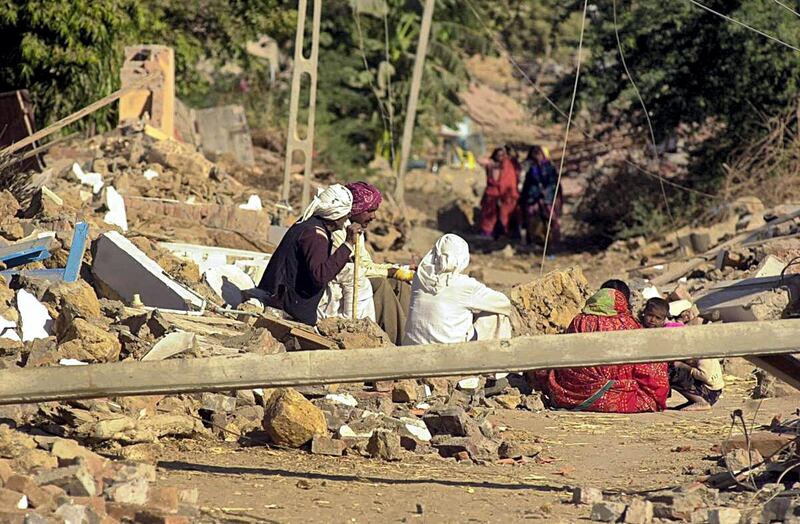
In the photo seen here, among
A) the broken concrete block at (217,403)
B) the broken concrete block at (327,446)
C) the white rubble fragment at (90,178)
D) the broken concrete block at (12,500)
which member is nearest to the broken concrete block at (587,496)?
the broken concrete block at (327,446)

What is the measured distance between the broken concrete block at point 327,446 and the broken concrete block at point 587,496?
1.19m

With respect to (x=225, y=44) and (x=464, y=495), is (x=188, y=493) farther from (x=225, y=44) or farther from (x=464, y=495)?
(x=225, y=44)

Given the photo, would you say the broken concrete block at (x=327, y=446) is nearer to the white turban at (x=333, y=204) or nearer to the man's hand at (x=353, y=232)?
the man's hand at (x=353, y=232)

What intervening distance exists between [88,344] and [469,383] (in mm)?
2437

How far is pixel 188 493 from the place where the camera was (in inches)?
195

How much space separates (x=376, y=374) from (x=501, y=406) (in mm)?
3232

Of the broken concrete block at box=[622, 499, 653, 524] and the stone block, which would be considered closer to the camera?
the stone block

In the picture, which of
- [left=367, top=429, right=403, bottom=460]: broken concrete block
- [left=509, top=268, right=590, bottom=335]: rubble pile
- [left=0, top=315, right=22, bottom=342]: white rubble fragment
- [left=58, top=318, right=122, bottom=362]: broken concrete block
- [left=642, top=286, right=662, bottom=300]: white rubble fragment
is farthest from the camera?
[left=642, top=286, right=662, bottom=300]: white rubble fragment

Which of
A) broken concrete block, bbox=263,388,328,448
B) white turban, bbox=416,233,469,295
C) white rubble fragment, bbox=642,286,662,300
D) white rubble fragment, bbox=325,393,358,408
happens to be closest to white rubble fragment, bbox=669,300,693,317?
white rubble fragment, bbox=642,286,662,300

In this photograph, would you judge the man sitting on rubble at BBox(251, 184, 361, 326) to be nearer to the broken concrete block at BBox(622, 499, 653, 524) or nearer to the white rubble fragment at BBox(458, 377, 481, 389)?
the white rubble fragment at BBox(458, 377, 481, 389)

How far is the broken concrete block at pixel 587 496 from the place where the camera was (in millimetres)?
5402

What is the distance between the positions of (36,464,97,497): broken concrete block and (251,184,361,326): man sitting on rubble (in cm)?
415

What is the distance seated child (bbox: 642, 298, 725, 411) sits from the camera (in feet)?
27.2

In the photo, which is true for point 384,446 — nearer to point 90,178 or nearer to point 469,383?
point 469,383
